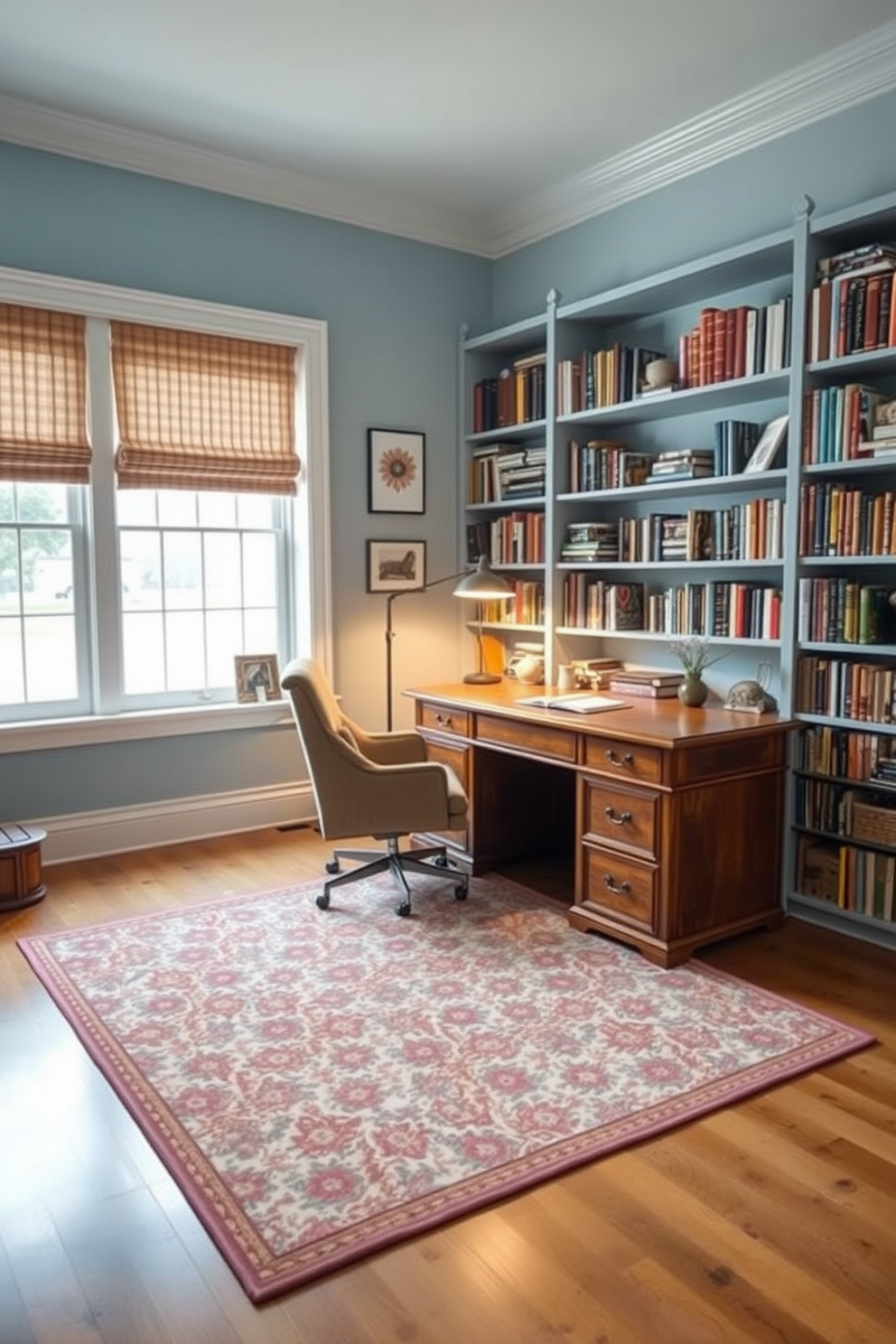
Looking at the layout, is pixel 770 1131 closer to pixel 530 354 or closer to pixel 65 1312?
pixel 65 1312

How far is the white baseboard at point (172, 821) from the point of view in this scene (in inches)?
162

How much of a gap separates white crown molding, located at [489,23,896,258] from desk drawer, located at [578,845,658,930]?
2751mm

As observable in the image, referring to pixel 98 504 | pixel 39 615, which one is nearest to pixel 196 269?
pixel 98 504

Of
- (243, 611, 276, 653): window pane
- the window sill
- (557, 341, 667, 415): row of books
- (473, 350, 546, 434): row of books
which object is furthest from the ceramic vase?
(243, 611, 276, 653): window pane

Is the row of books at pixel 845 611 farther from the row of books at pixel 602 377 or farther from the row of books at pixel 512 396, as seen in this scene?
the row of books at pixel 512 396

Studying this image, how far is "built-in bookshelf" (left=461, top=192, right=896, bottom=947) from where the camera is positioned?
3.17 metres

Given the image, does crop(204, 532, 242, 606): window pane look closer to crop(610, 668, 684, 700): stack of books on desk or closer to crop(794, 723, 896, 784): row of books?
crop(610, 668, 684, 700): stack of books on desk

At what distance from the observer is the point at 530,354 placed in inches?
191

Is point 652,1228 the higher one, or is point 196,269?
point 196,269

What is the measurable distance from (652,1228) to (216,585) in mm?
3370

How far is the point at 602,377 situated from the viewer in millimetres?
4082

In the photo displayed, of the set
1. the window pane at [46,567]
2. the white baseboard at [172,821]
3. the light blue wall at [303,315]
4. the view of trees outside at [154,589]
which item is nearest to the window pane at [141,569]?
the view of trees outside at [154,589]

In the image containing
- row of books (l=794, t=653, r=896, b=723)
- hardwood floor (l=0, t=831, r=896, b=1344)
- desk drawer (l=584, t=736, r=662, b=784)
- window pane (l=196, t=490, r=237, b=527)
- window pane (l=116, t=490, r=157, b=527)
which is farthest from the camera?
window pane (l=196, t=490, r=237, b=527)

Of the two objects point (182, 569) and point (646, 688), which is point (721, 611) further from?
point (182, 569)
